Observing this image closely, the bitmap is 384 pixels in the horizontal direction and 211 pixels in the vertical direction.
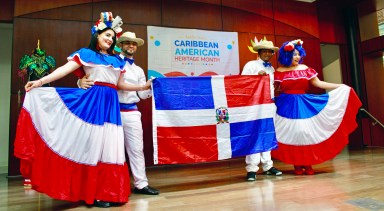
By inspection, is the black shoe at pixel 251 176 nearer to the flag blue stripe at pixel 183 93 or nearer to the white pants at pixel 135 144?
the flag blue stripe at pixel 183 93

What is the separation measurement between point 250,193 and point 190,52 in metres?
2.47

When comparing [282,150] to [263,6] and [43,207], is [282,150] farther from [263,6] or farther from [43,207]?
[263,6]

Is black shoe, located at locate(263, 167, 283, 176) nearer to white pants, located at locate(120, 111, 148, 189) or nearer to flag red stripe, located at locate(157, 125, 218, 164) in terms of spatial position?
flag red stripe, located at locate(157, 125, 218, 164)

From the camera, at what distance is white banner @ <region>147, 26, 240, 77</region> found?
3.87 metres

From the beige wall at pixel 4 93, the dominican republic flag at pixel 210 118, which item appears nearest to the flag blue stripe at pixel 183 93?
the dominican republic flag at pixel 210 118

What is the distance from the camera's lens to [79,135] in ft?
6.35

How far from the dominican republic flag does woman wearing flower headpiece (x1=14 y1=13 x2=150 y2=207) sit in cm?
42

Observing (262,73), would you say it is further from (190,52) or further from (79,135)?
(79,135)

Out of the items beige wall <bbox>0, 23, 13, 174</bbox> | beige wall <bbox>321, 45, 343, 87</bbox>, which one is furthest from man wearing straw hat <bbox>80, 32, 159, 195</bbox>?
beige wall <bbox>321, 45, 343, 87</bbox>

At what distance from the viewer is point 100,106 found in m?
2.03

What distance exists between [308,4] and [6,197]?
17.7 feet

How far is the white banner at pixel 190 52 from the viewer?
3.87 metres

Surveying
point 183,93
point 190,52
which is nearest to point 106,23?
point 183,93

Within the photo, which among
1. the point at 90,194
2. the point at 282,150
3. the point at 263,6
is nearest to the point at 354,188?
the point at 282,150
